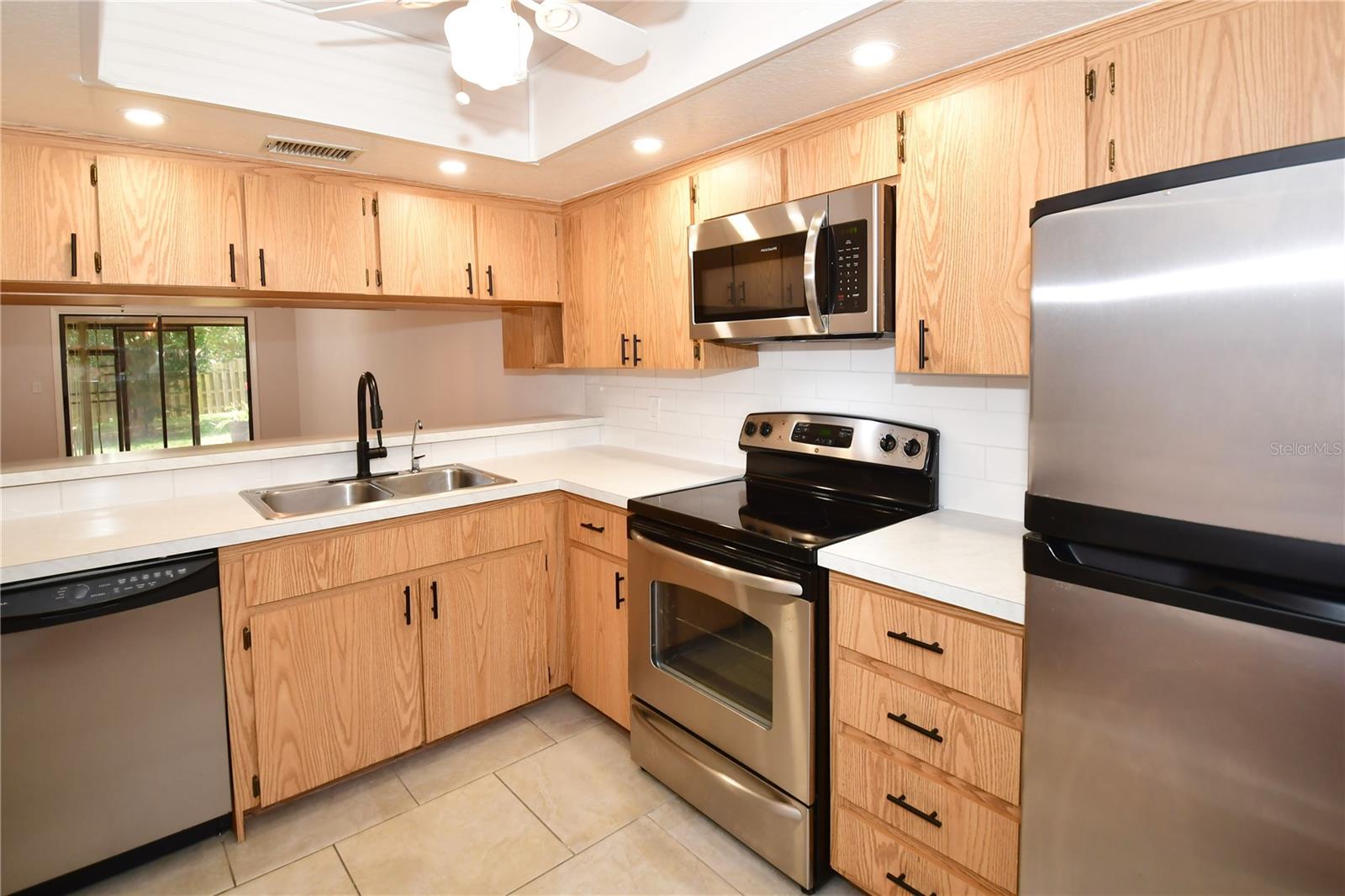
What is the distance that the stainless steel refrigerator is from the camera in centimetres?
89

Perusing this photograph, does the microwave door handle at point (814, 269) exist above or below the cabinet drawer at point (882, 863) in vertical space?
above

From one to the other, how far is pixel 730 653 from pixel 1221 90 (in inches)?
67.5

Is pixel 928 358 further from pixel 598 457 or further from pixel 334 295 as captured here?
pixel 334 295

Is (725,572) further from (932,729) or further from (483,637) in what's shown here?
(483,637)

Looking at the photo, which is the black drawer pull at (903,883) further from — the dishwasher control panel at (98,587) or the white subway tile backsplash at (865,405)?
Answer: the dishwasher control panel at (98,587)

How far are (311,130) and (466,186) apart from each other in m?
0.79

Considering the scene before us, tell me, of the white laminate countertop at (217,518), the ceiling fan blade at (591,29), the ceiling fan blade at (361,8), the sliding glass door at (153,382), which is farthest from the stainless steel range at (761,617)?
the sliding glass door at (153,382)

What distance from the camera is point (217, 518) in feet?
6.94

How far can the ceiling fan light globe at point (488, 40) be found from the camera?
53.0 inches

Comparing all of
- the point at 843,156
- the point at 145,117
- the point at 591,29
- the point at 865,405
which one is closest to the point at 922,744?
the point at 865,405

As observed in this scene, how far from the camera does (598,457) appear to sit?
3.18 m

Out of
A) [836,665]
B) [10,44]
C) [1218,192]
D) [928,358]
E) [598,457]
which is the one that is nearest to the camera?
[1218,192]

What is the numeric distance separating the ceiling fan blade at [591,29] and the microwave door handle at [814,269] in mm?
688

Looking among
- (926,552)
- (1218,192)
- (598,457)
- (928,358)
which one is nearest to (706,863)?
(926,552)
